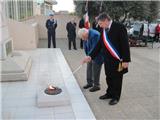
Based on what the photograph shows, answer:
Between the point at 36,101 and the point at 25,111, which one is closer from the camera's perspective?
the point at 25,111

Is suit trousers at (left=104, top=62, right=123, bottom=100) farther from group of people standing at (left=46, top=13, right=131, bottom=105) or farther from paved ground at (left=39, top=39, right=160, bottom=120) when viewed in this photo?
paved ground at (left=39, top=39, right=160, bottom=120)

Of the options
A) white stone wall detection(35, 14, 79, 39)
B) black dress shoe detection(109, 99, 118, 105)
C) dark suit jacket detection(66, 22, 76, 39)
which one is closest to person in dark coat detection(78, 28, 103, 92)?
black dress shoe detection(109, 99, 118, 105)

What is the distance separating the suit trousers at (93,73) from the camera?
664cm

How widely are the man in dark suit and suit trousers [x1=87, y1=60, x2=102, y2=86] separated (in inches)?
25.0

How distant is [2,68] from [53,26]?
23.4 ft

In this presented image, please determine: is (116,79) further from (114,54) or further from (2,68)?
(2,68)

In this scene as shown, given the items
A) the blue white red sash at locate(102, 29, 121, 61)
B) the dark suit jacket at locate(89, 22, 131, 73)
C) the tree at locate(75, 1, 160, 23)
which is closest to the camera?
the dark suit jacket at locate(89, 22, 131, 73)

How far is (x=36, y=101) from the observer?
6020mm

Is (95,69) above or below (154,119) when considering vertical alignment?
above

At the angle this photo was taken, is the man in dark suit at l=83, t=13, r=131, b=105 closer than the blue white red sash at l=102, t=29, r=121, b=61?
Yes

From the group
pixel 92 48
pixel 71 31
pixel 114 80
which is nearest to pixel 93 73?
pixel 92 48

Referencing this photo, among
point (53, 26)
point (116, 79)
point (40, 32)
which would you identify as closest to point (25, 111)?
point (116, 79)

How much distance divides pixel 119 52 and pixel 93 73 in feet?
3.78

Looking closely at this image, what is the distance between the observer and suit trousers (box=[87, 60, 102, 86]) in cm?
664
